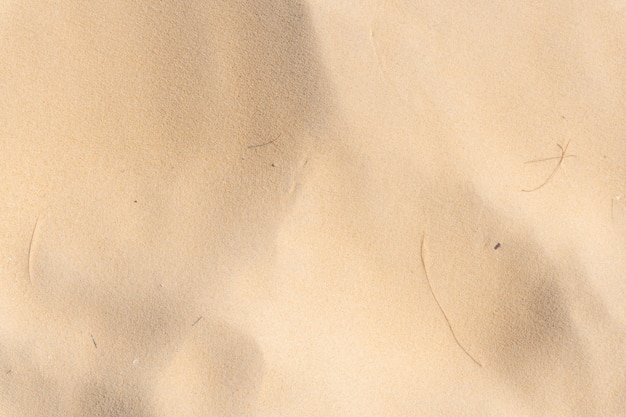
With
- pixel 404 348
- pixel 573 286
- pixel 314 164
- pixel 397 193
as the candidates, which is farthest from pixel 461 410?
pixel 314 164

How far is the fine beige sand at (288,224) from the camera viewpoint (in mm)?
1598

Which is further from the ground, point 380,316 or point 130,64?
point 130,64

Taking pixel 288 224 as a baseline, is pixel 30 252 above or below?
below

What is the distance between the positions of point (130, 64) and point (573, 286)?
132cm

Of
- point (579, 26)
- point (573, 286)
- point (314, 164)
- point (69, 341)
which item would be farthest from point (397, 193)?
point (69, 341)

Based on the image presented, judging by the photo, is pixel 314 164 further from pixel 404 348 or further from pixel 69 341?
pixel 69 341

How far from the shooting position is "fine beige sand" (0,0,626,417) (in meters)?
1.60

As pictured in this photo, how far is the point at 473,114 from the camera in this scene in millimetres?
1644

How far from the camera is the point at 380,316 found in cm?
161

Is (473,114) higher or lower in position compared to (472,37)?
lower

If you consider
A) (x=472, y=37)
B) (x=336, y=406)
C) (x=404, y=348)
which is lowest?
(x=336, y=406)

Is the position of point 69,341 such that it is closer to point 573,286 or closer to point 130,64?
point 130,64

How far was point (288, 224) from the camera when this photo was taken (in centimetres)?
161

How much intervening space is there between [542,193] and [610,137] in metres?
0.25
